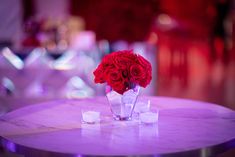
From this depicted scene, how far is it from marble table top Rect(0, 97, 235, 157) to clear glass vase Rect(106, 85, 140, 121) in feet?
0.15

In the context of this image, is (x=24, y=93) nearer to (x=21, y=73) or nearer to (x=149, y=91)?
(x=21, y=73)

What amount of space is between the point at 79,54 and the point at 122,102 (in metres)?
3.24

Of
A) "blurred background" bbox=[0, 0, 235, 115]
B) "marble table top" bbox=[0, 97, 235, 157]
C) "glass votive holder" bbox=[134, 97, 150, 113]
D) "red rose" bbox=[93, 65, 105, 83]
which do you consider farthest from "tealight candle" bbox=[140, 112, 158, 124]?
"blurred background" bbox=[0, 0, 235, 115]

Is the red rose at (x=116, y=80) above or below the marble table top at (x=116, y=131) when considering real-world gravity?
above

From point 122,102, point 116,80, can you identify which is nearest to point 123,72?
point 116,80

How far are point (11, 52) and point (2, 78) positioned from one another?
16.6 inches

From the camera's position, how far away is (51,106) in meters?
2.95

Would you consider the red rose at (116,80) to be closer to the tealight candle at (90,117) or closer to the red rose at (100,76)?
the red rose at (100,76)

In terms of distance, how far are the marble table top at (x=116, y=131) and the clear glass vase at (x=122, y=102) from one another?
4cm

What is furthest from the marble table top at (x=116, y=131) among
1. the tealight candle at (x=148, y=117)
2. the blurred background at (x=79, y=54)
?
the blurred background at (x=79, y=54)

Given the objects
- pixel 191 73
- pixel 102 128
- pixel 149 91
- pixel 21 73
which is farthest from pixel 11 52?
pixel 191 73

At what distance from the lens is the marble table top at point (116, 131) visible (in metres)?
2.09

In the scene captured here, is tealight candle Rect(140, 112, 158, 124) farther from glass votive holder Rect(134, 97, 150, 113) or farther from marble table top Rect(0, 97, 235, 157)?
glass votive holder Rect(134, 97, 150, 113)

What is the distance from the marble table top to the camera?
6.84 ft
